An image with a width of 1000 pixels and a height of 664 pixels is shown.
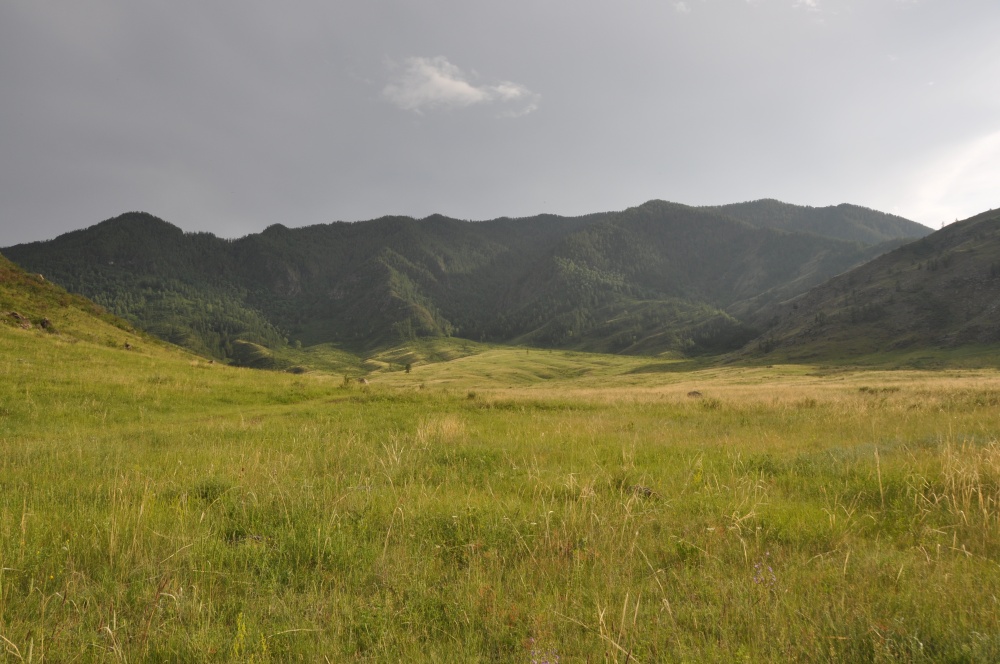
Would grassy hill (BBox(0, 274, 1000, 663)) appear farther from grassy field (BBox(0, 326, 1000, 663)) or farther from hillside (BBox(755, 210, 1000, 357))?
hillside (BBox(755, 210, 1000, 357))

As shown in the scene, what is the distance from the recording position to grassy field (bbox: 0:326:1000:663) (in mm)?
3164

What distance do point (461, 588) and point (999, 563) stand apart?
15.7ft

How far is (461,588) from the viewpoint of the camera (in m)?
3.89

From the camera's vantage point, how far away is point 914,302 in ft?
484

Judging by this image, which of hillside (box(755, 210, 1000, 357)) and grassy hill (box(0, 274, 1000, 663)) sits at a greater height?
hillside (box(755, 210, 1000, 357))

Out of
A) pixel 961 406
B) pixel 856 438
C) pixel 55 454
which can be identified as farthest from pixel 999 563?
pixel 961 406

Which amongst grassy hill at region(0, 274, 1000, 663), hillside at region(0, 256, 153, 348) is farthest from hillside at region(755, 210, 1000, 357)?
hillside at region(0, 256, 153, 348)

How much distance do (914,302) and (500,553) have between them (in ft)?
640

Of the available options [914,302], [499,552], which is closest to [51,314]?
[499,552]

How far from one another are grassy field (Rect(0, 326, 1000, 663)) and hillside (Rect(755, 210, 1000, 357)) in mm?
153785

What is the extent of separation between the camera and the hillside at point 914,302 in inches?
5133

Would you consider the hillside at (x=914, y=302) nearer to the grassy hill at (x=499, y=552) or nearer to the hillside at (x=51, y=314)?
the grassy hill at (x=499, y=552)

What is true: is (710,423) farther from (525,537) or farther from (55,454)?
A: (55,454)

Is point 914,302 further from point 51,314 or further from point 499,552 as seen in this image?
point 51,314
